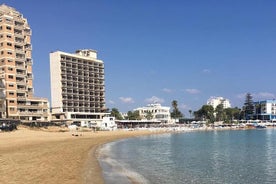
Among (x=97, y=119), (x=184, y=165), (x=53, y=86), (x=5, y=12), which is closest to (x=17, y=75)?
(x=5, y=12)

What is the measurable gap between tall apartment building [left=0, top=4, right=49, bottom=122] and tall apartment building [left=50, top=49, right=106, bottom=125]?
24.2m

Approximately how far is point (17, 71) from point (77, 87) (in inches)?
1651

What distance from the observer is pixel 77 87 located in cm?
15525

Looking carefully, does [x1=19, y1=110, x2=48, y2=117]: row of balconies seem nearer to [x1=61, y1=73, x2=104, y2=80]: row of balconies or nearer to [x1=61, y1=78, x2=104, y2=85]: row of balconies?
[x1=61, y1=78, x2=104, y2=85]: row of balconies

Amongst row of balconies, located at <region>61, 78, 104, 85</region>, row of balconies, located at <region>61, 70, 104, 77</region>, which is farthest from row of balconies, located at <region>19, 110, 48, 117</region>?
row of balconies, located at <region>61, 70, 104, 77</region>

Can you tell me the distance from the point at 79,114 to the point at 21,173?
5106 inches

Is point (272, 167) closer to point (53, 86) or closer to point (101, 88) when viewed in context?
Answer: point (53, 86)

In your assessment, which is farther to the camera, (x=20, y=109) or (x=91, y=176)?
(x=20, y=109)

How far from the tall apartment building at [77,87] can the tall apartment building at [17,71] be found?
24224mm

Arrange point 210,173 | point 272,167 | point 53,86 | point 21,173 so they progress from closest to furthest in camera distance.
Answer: point 21,173
point 210,173
point 272,167
point 53,86

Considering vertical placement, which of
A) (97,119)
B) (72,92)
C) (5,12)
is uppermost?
(5,12)

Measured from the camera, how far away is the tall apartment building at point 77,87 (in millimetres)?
147875

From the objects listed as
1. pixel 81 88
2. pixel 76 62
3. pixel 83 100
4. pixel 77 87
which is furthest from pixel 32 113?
pixel 76 62

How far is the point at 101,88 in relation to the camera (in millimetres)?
167625
